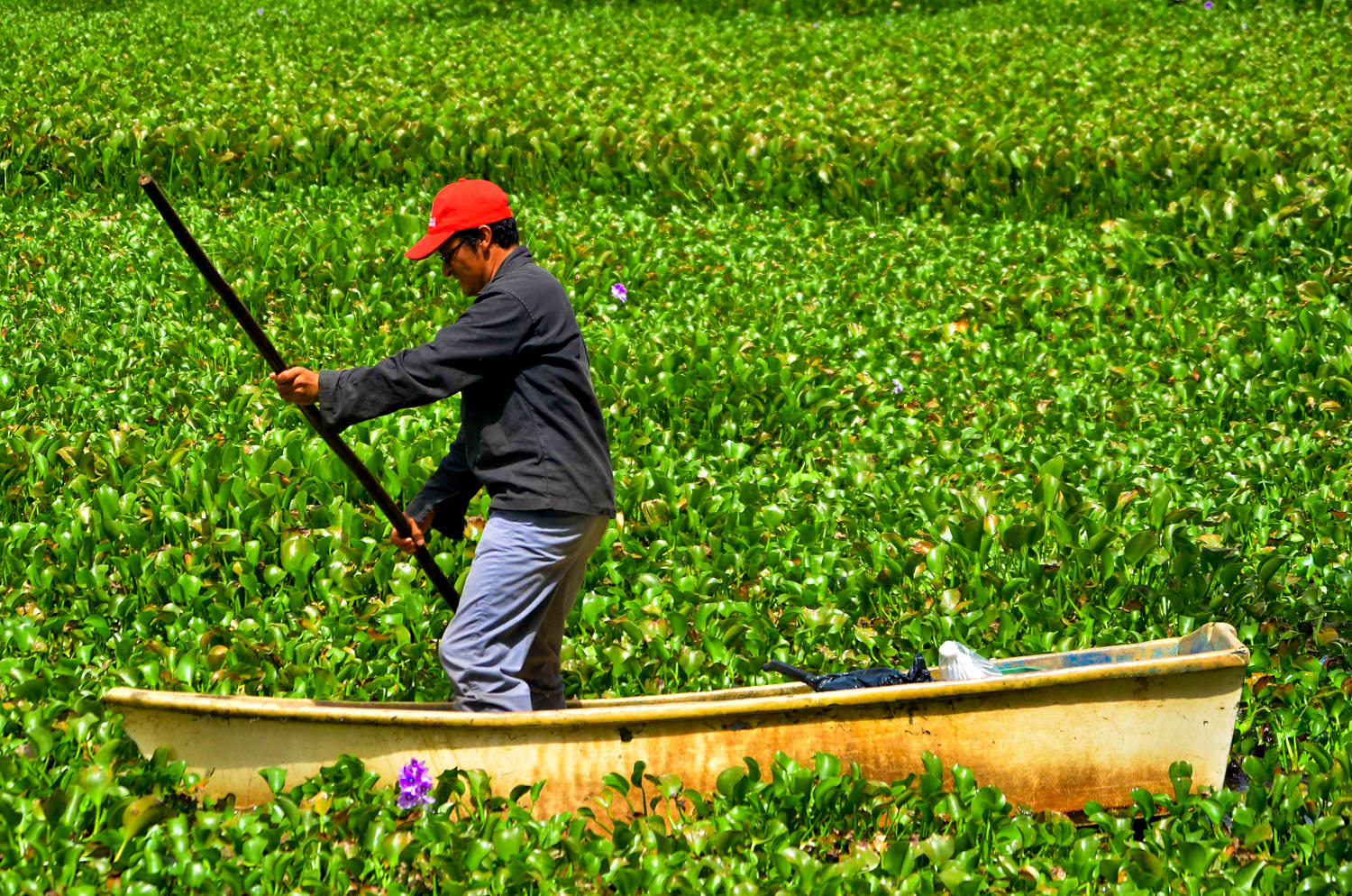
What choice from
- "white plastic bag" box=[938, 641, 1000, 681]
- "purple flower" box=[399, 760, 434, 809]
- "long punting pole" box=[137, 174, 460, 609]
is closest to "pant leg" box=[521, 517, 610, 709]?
"long punting pole" box=[137, 174, 460, 609]

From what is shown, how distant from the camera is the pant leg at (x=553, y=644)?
12.6 ft

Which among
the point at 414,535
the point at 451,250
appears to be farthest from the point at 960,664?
the point at 451,250

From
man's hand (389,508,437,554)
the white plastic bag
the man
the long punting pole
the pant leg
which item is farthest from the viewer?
the white plastic bag

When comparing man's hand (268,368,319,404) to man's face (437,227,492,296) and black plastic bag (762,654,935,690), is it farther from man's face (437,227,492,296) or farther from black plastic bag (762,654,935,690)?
black plastic bag (762,654,935,690)

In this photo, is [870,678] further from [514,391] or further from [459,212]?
[459,212]

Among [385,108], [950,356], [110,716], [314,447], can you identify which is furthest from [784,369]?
[385,108]

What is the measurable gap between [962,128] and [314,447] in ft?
22.4

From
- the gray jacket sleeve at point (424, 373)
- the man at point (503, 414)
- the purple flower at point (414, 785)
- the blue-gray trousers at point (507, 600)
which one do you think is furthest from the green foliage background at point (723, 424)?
the gray jacket sleeve at point (424, 373)

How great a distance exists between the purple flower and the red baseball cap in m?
1.40

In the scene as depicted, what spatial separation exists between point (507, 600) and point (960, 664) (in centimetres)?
145

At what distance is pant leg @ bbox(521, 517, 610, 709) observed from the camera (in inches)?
151

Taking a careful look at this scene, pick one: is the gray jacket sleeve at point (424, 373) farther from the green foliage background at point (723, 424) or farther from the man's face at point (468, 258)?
the green foliage background at point (723, 424)

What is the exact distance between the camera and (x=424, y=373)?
3.47 m

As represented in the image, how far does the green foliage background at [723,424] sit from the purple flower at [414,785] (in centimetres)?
5
